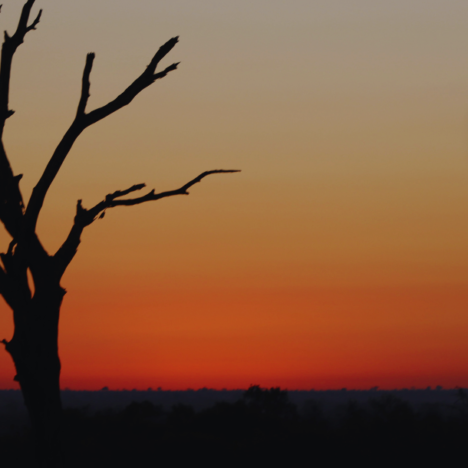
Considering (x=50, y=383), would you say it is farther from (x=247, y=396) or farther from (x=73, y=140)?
(x=247, y=396)

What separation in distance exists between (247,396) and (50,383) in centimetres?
4689

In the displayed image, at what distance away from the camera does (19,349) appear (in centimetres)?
693

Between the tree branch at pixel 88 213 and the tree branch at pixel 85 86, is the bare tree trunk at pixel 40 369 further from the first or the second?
the tree branch at pixel 85 86

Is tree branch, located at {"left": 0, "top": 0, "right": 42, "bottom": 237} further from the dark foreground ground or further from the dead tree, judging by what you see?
the dark foreground ground

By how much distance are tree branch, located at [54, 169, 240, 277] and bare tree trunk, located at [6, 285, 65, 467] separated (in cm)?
41

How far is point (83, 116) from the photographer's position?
24.1 feet

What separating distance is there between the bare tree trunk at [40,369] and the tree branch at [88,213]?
41 cm

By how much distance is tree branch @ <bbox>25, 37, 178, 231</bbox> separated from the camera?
7141 millimetres

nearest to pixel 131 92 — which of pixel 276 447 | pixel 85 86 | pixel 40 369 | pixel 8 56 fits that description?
pixel 85 86

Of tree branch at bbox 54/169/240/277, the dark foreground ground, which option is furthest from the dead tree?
the dark foreground ground

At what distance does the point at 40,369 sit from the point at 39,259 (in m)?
1.07

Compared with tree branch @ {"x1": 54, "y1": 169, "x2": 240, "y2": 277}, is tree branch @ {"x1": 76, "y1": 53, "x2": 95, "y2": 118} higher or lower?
higher

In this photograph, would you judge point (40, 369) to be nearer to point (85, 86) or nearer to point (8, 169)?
point (8, 169)

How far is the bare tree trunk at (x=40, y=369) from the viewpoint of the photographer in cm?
682
